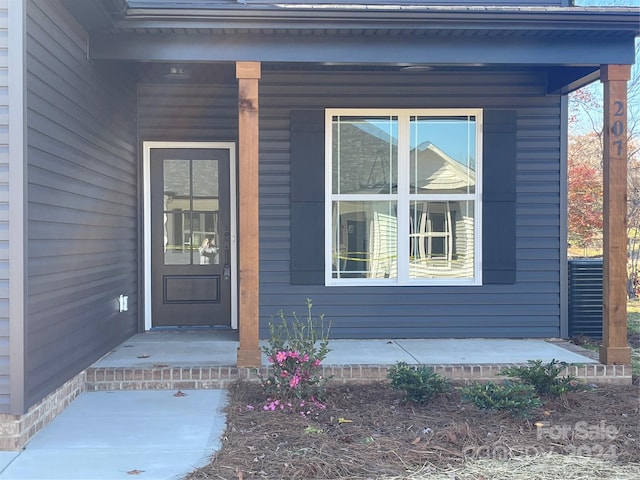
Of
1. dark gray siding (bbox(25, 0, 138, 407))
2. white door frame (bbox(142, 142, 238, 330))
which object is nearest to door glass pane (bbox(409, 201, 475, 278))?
white door frame (bbox(142, 142, 238, 330))

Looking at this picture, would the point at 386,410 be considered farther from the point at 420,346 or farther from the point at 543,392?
the point at 420,346

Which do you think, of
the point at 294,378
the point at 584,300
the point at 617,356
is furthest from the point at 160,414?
the point at 584,300

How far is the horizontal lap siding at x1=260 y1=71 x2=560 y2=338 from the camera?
604cm

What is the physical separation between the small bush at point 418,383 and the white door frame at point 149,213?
2505 millimetres

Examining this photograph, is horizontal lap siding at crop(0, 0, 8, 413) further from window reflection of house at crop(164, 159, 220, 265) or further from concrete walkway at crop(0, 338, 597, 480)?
window reflection of house at crop(164, 159, 220, 265)

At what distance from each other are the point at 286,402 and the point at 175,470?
1065 mm

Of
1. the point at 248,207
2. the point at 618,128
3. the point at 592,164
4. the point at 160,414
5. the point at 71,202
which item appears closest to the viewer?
the point at 160,414

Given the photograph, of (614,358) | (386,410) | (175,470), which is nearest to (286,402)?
(386,410)

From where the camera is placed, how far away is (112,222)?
17.5 ft

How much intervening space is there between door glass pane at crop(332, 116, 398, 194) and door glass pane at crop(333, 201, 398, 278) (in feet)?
0.57

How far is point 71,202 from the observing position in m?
→ 4.23

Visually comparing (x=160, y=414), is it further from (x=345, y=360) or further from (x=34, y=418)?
(x=345, y=360)

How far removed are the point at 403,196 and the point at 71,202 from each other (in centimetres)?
316

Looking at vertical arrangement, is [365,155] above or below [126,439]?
above
